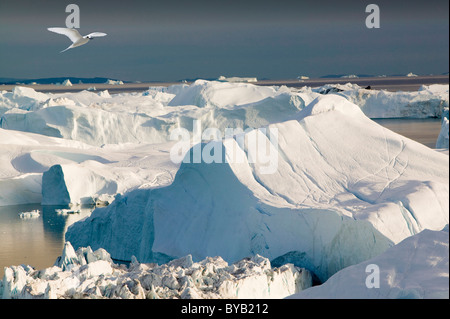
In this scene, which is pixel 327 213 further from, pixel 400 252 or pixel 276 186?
pixel 400 252

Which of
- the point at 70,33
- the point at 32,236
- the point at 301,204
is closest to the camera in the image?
the point at 301,204

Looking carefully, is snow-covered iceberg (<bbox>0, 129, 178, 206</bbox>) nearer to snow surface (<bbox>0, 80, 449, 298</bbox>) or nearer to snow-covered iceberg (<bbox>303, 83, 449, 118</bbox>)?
snow surface (<bbox>0, 80, 449, 298</bbox>)

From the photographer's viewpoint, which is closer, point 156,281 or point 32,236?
point 156,281

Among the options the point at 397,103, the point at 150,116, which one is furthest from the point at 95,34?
the point at 397,103

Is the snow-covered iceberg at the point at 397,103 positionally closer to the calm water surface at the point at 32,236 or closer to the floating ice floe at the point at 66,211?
the floating ice floe at the point at 66,211

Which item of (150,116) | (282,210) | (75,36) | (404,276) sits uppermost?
(75,36)

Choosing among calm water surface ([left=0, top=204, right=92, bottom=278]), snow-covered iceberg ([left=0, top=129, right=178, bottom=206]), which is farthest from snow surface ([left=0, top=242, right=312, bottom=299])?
snow-covered iceberg ([left=0, top=129, right=178, bottom=206])

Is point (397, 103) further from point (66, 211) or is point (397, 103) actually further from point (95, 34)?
point (95, 34)
